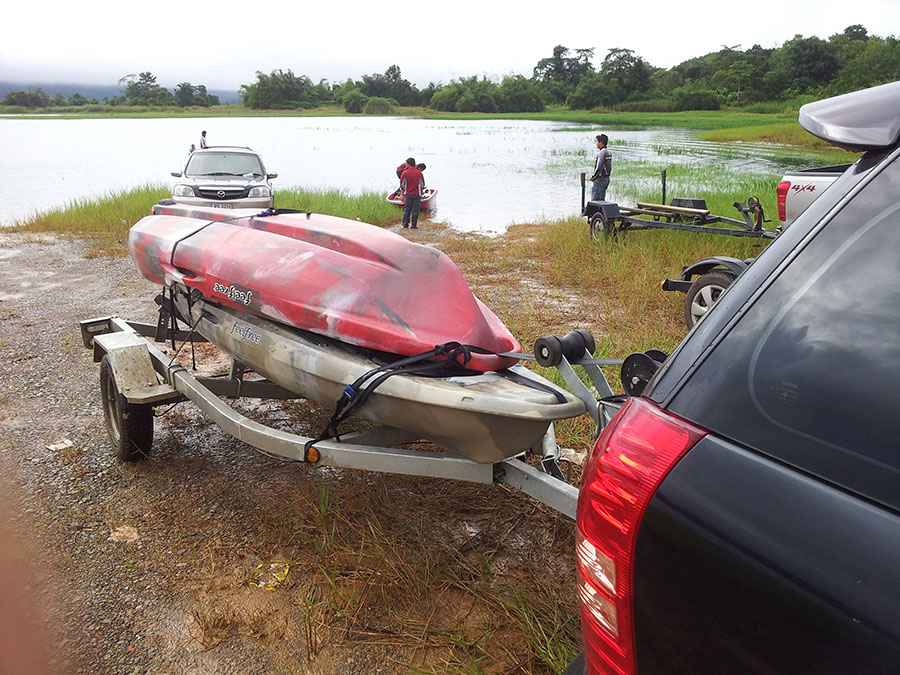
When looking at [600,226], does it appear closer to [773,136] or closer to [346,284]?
[346,284]

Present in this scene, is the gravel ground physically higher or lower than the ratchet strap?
lower

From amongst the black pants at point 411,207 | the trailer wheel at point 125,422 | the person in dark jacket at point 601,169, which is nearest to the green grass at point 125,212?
the black pants at point 411,207

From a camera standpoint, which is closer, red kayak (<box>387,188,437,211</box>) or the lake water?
red kayak (<box>387,188,437,211</box>)

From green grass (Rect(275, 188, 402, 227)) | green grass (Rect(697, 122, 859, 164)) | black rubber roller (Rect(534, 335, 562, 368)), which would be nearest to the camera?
black rubber roller (Rect(534, 335, 562, 368))

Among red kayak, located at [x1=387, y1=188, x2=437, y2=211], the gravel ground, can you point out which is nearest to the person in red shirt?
red kayak, located at [x1=387, y1=188, x2=437, y2=211]

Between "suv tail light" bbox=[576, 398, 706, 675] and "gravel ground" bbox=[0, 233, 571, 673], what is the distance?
1406mm

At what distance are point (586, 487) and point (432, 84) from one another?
421ft

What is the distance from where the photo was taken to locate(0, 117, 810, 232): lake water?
844 inches

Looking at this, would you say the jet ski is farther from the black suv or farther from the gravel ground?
the black suv

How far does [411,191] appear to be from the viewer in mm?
15250

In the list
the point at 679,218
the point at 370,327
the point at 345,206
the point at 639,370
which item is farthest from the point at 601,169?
the point at 639,370

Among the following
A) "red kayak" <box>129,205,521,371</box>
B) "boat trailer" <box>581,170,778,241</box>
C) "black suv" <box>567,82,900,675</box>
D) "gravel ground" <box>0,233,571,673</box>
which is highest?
"black suv" <box>567,82,900,675</box>

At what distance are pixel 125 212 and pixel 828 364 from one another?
16.8 metres

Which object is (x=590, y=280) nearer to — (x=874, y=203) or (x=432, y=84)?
(x=874, y=203)
